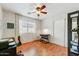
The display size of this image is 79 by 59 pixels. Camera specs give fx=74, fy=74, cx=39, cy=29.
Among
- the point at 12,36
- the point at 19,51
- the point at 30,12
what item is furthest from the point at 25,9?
the point at 19,51

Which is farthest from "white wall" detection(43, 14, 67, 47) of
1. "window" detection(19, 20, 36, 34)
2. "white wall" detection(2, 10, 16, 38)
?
"white wall" detection(2, 10, 16, 38)

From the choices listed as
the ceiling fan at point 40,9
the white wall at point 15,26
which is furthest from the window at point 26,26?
the ceiling fan at point 40,9

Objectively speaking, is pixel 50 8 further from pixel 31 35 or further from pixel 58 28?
pixel 31 35

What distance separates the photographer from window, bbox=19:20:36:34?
3.18ft

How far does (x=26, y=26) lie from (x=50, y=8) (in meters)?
0.40

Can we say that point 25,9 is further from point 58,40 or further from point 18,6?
point 58,40

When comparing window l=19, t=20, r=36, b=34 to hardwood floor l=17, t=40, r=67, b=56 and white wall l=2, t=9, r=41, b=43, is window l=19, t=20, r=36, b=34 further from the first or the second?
hardwood floor l=17, t=40, r=67, b=56

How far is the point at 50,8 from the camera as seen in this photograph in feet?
3.13

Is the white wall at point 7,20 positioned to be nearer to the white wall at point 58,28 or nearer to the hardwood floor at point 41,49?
the hardwood floor at point 41,49

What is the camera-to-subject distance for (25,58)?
0.96 metres

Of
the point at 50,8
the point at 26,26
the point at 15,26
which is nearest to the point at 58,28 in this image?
the point at 50,8

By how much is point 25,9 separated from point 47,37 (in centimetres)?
48

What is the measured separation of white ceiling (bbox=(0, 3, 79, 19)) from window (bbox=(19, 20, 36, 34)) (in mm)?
103

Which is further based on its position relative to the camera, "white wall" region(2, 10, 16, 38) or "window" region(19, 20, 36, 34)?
"window" region(19, 20, 36, 34)
